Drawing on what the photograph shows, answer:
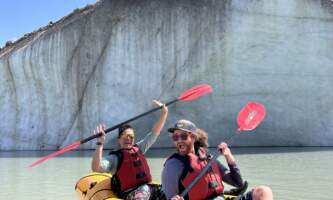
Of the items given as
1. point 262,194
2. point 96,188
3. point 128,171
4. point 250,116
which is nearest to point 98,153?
point 128,171

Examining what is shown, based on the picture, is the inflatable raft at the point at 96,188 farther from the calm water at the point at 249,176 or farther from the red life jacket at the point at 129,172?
the calm water at the point at 249,176

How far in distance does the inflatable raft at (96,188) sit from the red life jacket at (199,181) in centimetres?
109

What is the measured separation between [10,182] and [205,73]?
8.25 meters

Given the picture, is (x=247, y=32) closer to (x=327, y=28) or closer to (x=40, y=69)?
(x=327, y=28)

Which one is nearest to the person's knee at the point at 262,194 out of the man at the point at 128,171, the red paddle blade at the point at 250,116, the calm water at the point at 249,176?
the red paddle blade at the point at 250,116

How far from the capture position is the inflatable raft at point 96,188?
13.3 ft

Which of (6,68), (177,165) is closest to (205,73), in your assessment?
(6,68)

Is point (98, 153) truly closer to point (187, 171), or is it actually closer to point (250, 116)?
point (187, 171)

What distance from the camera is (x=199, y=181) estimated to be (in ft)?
9.85

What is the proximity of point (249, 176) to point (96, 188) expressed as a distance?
383 centimetres

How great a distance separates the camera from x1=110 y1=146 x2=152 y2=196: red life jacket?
13.2 ft

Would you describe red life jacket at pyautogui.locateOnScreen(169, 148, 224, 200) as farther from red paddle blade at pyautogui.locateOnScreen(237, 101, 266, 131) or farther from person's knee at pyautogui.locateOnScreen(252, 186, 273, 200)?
red paddle blade at pyautogui.locateOnScreen(237, 101, 266, 131)

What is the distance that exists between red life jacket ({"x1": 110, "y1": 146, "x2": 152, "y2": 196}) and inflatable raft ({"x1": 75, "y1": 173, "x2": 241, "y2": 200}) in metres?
0.07

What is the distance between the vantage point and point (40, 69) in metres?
16.0
